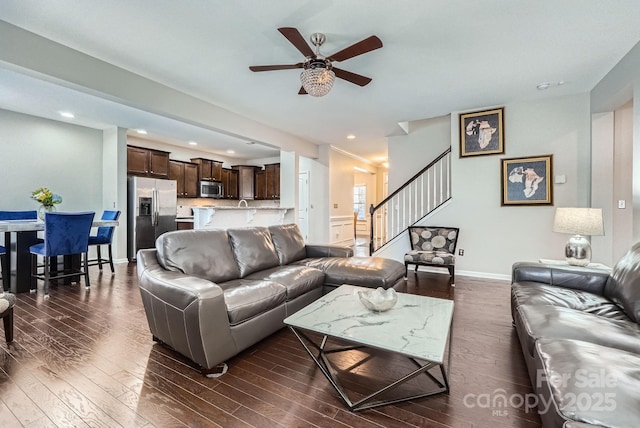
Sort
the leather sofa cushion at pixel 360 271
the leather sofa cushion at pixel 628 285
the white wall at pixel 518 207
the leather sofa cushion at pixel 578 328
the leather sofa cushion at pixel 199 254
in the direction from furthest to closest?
the white wall at pixel 518 207, the leather sofa cushion at pixel 360 271, the leather sofa cushion at pixel 199 254, the leather sofa cushion at pixel 628 285, the leather sofa cushion at pixel 578 328

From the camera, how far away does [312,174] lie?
7.52 m

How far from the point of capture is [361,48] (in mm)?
2410

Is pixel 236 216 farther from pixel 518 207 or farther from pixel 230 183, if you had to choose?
pixel 518 207

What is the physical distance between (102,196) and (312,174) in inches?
181

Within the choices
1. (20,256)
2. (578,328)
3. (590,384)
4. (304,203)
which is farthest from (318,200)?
(590,384)


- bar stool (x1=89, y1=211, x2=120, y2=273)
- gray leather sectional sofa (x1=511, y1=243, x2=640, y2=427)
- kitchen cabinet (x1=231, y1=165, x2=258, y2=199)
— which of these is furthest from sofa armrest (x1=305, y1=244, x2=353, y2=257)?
kitchen cabinet (x1=231, y1=165, x2=258, y2=199)

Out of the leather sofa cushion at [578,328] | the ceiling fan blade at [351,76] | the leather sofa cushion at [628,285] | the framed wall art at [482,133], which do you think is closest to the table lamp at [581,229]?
the leather sofa cushion at [628,285]

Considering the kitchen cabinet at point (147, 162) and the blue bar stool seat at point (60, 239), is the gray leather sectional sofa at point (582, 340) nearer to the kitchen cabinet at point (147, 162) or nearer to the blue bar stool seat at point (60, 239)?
the blue bar stool seat at point (60, 239)

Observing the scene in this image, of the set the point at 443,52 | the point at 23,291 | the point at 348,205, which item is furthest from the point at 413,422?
the point at 348,205

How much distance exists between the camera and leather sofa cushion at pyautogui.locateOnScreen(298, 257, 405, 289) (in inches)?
114

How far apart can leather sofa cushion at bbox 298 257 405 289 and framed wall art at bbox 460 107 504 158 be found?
8.65ft

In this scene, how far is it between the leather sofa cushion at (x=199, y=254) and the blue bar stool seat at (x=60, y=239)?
2.18 meters

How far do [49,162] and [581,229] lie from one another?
25.6 feet

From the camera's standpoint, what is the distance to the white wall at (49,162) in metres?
4.70
